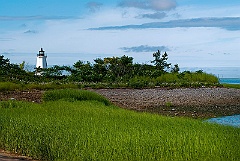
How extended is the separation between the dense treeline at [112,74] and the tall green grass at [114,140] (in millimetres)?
20099

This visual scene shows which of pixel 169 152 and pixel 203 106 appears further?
pixel 203 106

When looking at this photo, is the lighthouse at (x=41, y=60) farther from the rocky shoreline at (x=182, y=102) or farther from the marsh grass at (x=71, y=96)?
the marsh grass at (x=71, y=96)

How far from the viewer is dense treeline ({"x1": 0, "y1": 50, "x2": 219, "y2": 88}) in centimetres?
3242

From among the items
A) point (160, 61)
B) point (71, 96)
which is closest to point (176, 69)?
point (160, 61)

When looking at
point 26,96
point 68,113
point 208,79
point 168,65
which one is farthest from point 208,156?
point 168,65

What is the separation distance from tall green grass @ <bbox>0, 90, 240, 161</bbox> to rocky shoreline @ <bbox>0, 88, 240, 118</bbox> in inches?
276

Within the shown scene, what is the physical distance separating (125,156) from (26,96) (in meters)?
13.9

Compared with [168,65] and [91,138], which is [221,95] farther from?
[91,138]

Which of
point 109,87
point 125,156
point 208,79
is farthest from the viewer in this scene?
point 208,79

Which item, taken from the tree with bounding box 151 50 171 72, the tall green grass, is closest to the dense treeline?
the tree with bounding box 151 50 171 72

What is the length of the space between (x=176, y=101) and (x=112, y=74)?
42.8ft

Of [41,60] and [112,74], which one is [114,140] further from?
[41,60]

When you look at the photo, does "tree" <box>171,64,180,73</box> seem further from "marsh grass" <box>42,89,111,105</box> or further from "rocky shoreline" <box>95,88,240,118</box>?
"marsh grass" <box>42,89,111,105</box>

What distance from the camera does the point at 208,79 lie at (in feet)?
112
